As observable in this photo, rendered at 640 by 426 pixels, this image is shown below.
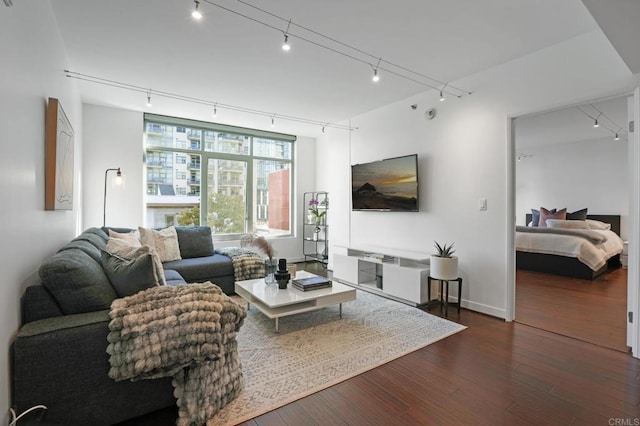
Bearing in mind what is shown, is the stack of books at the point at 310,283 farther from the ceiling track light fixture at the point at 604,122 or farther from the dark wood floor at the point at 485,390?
the ceiling track light fixture at the point at 604,122

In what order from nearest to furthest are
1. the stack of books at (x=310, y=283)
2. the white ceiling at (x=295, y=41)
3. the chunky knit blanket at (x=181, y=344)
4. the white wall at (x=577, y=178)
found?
the chunky knit blanket at (x=181, y=344), the white ceiling at (x=295, y=41), the stack of books at (x=310, y=283), the white wall at (x=577, y=178)

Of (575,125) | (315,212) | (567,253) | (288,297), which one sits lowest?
(288,297)

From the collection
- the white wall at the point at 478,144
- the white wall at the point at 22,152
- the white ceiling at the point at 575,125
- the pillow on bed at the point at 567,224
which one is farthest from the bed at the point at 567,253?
the white wall at the point at 22,152

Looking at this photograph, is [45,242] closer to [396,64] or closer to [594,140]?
[396,64]

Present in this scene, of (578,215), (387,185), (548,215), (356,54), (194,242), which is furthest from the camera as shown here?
(548,215)

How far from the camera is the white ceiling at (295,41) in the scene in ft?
7.45

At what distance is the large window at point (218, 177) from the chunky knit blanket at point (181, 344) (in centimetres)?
361

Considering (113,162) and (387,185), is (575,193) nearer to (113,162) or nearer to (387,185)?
(387,185)

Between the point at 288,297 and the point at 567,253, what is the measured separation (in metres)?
4.77

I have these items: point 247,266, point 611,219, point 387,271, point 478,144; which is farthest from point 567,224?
point 247,266

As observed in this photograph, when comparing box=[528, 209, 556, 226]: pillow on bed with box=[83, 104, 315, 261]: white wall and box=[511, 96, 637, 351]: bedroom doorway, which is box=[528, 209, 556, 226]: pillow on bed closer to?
box=[511, 96, 637, 351]: bedroom doorway

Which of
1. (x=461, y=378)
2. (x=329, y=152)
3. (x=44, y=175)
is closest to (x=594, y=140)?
(x=329, y=152)

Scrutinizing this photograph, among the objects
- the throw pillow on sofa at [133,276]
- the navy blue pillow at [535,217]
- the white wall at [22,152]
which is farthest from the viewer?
the navy blue pillow at [535,217]

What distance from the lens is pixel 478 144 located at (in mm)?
3408
